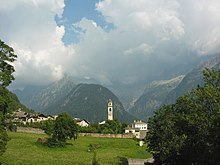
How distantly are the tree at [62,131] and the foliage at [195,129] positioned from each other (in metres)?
29.8

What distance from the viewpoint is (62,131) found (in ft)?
284

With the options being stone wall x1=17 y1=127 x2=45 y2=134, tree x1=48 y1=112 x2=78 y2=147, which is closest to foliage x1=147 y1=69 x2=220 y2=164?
tree x1=48 y1=112 x2=78 y2=147

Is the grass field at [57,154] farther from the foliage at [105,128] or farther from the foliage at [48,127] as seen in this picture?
the foliage at [105,128]

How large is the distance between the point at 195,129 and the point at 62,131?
4342cm

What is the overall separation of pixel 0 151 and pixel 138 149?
65.4 meters

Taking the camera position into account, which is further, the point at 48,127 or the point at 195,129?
the point at 48,127

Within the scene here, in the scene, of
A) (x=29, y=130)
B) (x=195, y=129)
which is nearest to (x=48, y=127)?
(x=29, y=130)

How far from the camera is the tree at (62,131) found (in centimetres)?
8566

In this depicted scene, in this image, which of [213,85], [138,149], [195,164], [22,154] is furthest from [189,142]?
[138,149]

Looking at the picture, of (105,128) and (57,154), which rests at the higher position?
(105,128)

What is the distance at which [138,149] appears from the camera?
97438 mm

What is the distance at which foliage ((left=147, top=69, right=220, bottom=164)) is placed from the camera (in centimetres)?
4541

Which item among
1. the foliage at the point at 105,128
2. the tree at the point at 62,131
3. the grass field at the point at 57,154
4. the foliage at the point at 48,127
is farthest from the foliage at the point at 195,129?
the foliage at the point at 105,128

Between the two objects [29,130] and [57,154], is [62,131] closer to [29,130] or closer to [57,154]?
[57,154]
